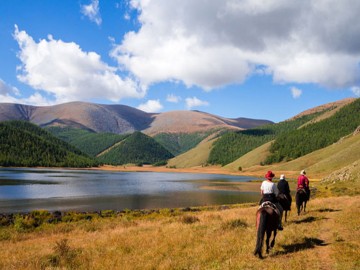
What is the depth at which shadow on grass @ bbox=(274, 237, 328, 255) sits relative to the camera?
16406 mm

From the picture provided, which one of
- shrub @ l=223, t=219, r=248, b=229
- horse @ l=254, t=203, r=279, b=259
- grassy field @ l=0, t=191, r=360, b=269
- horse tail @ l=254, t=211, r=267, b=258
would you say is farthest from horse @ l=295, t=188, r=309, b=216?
horse tail @ l=254, t=211, r=267, b=258

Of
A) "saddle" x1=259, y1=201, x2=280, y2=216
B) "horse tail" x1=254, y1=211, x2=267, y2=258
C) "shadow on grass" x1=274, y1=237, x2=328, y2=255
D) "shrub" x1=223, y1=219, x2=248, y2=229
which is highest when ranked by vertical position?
"saddle" x1=259, y1=201, x2=280, y2=216

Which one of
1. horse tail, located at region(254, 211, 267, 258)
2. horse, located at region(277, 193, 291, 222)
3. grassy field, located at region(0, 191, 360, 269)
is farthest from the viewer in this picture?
horse, located at region(277, 193, 291, 222)

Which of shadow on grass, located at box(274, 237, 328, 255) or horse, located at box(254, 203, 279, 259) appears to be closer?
horse, located at box(254, 203, 279, 259)

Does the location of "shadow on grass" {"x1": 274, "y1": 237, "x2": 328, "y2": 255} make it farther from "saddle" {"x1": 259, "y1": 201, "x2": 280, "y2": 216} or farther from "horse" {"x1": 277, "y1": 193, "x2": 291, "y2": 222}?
"horse" {"x1": 277, "y1": 193, "x2": 291, "y2": 222}

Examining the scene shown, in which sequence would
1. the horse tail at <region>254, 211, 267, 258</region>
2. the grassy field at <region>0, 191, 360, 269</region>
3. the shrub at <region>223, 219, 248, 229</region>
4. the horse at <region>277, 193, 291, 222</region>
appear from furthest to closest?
1. the horse at <region>277, 193, 291, 222</region>
2. the shrub at <region>223, 219, 248, 229</region>
3. the horse tail at <region>254, 211, 267, 258</region>
4. the grassy field at <region>0, 191, 360, 269</region>

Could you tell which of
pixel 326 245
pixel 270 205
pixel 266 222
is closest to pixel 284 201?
pixel 326 245

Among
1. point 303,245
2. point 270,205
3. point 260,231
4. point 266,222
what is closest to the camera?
point 260,231

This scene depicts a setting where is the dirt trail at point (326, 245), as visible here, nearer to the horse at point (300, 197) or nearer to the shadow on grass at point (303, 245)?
the shadow on grass at point (303, 245)

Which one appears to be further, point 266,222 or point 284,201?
point 284,201

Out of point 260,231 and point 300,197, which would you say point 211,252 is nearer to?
point 260,231

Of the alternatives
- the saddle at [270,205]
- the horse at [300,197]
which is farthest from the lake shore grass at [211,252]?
the horse at [300,197]

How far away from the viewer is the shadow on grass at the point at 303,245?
16.4m

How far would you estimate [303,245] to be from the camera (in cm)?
1744
